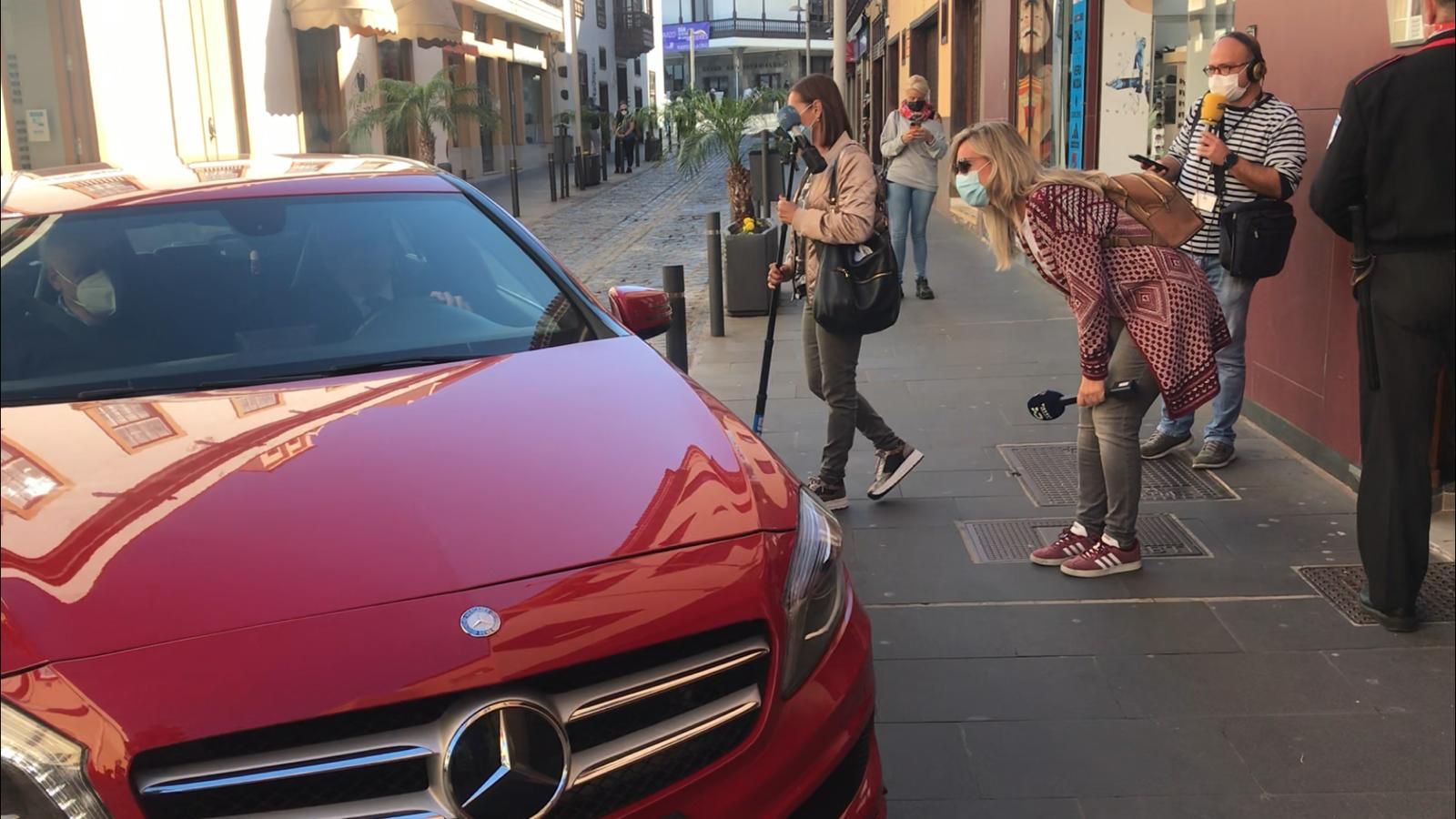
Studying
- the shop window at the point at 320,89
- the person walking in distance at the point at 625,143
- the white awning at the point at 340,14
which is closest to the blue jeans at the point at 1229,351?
the white awning at the point at 340,14

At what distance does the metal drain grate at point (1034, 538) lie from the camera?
474 cm

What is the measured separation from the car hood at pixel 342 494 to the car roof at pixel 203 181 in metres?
0.91

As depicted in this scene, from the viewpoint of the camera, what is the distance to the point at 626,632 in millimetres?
2105

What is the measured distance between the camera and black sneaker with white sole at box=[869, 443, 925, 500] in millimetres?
5477

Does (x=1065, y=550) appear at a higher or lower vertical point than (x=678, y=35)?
lower

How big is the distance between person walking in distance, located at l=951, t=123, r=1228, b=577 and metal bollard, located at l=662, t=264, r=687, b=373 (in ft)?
10.1

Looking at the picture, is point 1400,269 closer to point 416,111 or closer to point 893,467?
point 893,467

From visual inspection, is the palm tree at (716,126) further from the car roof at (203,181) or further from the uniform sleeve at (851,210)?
the car roof at (203,181)

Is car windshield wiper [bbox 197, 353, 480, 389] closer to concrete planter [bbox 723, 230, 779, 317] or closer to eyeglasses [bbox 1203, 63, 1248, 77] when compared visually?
eyeglasses [bbox 1203, 63, 1248, 77]

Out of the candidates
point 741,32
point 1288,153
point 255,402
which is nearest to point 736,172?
point 1288,153

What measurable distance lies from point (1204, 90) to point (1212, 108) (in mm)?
2821

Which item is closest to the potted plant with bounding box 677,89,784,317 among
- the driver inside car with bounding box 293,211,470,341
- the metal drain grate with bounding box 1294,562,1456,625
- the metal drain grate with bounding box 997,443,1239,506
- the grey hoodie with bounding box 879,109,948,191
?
the grey hoodie with bounding box 879,109,948,191

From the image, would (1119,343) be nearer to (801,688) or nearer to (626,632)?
(801,688)

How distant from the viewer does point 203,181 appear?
370 centimetres
